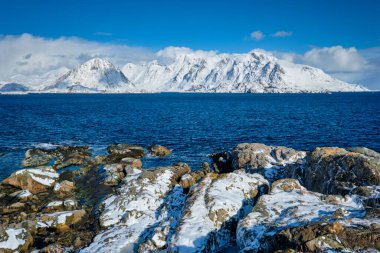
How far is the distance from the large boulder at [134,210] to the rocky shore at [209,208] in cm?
8

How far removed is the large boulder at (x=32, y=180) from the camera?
31734 millimetres

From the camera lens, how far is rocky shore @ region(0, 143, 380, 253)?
14.8m

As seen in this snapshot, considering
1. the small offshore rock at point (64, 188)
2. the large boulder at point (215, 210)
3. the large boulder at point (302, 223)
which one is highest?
the large boulder at point (302, 223)

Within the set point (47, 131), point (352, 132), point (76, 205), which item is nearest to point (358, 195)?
point (76, 205)

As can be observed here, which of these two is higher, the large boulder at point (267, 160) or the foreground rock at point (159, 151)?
the large boulder at point (267, 160)

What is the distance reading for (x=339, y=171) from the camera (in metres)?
23.6

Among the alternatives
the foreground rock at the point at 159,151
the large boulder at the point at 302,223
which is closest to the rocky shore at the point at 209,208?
Answer: the large boulder at the point at 302,223

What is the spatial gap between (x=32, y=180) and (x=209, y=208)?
2167cm

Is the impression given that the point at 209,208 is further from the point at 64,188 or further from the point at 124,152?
the point at 124,152

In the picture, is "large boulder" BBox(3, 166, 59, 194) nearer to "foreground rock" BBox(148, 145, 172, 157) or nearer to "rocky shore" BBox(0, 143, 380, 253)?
"rocky shore" BBox(0, 143, 380, 253)

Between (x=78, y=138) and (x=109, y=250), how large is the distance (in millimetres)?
46492

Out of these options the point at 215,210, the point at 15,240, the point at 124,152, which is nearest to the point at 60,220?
the point at 15,240

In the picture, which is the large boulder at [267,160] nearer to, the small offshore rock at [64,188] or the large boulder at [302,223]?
the large boulder at [302,223]

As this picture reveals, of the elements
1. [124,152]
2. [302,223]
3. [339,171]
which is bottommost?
[124,152]
